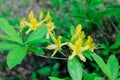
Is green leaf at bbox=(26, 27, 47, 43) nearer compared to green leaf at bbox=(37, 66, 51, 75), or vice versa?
green leaf at bbox=(26, 27, 47, 43)

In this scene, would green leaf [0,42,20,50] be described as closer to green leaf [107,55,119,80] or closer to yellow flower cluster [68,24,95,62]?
yellow flower cluster [68,24,95,62]

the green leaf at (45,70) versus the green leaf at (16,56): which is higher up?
the green leaf at (16,56)

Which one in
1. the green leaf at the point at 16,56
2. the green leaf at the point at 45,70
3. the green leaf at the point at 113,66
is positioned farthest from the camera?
the green leaf at the point at 45,70

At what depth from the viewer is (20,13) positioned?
3.45 m

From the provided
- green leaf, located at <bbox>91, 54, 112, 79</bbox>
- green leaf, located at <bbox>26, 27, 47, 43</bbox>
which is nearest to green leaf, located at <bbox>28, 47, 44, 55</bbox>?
green leaf, located at <bbox>26, 27, 47, 43</bbox>

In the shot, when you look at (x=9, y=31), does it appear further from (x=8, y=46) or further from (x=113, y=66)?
(x=113, y=66)

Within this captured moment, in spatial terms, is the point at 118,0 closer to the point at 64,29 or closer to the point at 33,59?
the point at 64,29

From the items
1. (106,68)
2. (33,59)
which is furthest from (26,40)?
(33,59)

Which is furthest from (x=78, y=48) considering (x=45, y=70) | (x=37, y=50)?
(x=45, y=70)

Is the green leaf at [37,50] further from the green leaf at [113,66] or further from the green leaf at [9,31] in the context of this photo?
the green leaf at [113,66]

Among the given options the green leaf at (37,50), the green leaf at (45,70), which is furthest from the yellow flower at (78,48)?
the green leaf at (45,70)

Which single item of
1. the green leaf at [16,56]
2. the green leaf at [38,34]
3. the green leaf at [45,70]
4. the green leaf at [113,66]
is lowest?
the green leaf at [45,70]

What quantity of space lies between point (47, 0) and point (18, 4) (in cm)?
32

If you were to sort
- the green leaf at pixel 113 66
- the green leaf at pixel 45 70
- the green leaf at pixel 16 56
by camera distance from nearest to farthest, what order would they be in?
the green leaf at pixel 16 56, the green leaf at pixel 113 66, the green leaf at pixel 45 70
